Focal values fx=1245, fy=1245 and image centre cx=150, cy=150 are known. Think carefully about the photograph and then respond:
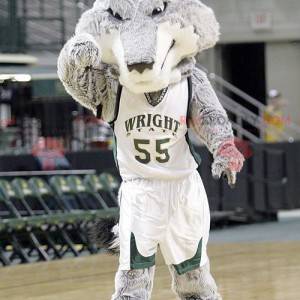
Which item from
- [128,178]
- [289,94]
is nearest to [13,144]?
[289,94]

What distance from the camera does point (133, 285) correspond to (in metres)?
6.41

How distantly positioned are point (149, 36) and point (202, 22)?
380 millimetres

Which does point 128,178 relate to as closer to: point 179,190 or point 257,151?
point 179,190

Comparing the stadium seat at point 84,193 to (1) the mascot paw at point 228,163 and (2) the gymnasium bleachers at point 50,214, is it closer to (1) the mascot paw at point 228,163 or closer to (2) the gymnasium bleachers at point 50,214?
(2) the gymnasium bleachers at point 50,214

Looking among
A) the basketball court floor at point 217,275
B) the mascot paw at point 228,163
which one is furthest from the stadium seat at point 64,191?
the mascot paw at point 228,163

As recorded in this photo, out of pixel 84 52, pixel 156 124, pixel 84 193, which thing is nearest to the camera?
pixel 84 52

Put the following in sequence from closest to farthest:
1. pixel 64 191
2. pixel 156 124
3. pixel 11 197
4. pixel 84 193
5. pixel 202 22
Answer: pixel 156 124, pixel 202 22, pixel 11 197, pixel 64 191, pixel 84 193

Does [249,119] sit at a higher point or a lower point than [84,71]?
lower

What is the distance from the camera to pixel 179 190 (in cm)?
650

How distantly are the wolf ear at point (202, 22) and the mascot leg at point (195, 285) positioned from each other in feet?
3.88

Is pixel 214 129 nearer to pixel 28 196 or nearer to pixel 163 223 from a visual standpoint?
pixel 163 223

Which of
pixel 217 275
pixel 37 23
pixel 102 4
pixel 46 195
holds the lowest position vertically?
pixel 217 275

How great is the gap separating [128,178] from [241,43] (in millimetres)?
A: 17016

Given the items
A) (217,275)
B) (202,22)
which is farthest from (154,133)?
(217,275)
